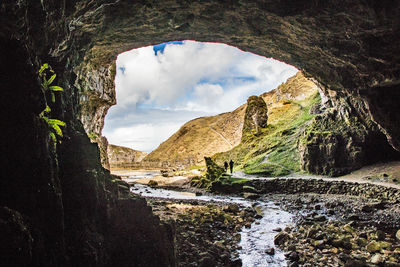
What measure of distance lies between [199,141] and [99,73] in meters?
69.8

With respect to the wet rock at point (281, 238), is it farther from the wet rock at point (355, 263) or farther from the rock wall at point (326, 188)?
the rock wall at point (326, 188)

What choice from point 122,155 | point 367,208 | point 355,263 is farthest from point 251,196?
point 122,155

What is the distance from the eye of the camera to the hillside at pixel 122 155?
66.8 metres

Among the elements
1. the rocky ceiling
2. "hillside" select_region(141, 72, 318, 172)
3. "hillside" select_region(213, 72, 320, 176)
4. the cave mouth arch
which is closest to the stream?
the rocky ceiling

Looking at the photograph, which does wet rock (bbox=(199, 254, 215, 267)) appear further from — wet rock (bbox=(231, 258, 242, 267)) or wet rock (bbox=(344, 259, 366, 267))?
wet rock (bbox=(344, 259, 366, 267))

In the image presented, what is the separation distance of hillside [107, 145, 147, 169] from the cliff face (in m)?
49.8

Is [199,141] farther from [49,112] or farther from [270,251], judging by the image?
[49,112]

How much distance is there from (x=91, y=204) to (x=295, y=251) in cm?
747

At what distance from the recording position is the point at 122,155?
8600cm

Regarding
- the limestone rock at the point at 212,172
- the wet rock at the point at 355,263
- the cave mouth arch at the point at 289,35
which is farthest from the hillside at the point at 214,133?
the wet rock at the point at 355,263

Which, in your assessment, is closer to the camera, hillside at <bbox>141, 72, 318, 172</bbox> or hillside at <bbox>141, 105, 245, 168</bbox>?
hillside at <bbox>141, 72, 318, 172</bbox>

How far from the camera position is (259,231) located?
11.5 m

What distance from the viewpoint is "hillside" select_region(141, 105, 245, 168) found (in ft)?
243

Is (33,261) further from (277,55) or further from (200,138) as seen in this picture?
(200,138)
